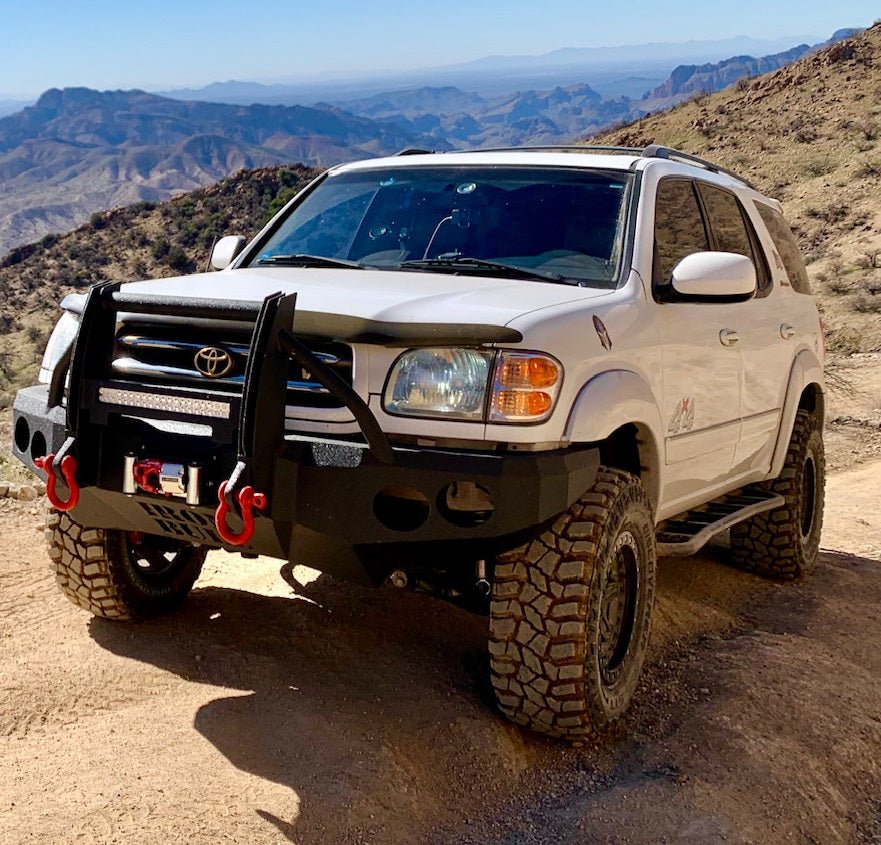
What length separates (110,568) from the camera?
14.5ft

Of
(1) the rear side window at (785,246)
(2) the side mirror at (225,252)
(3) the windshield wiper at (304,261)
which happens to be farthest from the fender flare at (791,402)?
(2) the side mirror at (225,252)

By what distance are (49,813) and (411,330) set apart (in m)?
1.72

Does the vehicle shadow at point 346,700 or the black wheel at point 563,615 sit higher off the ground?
the black wheel at point 563,615

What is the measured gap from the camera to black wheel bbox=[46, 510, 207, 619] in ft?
14.4

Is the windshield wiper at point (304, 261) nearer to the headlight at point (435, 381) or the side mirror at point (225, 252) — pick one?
the side mirror at point (225, 252)

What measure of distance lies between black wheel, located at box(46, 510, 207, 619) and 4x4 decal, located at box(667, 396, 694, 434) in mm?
2046

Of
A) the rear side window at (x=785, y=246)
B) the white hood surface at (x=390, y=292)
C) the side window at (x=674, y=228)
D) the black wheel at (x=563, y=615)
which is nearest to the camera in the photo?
the white hood surface at (x=390, y=292)

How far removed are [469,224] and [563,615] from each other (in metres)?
1.76

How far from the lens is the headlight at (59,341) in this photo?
13.1 feet

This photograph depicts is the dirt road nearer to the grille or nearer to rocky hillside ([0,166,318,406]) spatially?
the grille

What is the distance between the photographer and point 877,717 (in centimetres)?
448

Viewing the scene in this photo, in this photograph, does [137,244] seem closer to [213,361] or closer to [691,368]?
[691,368]

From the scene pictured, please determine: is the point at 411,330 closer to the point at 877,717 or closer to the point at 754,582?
the point at 877,717

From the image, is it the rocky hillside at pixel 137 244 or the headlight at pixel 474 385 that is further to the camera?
the rocky hillside at pixel 137 244
